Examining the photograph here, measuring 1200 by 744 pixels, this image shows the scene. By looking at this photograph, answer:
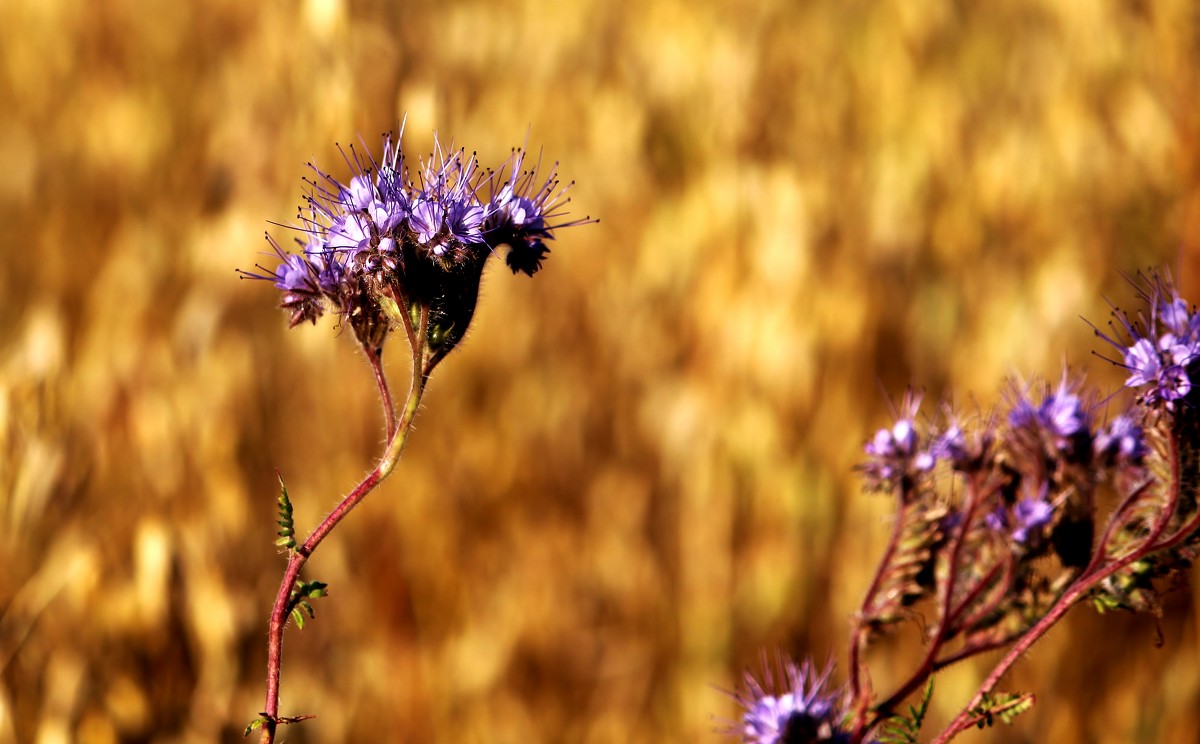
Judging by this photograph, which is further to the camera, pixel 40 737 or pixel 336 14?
pixel 336 14

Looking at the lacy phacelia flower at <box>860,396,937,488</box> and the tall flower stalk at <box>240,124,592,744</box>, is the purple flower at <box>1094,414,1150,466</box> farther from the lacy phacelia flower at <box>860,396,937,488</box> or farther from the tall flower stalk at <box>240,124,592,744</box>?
the tall flower stalk at <box>240,124,592,744</box>

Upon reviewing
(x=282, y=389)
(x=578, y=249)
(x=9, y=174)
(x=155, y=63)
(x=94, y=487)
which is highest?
(x=155, y=63)

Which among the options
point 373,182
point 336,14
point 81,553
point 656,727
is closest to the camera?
point 373,182

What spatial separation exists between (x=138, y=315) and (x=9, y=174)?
135 centimetres

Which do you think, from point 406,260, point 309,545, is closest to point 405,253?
point 406,260

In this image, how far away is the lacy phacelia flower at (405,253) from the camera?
3.38 ft

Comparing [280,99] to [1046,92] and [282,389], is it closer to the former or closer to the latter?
[282,389]

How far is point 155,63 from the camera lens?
4.04 metres

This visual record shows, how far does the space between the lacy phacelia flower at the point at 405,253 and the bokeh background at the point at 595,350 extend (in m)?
0.90

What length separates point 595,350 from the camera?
3.14 metres

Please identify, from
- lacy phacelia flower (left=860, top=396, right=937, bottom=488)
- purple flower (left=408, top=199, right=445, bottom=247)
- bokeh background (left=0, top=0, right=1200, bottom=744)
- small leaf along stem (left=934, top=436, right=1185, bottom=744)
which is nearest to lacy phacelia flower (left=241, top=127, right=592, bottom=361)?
purple flower (left=408, top=199, right=445, bottom=247)

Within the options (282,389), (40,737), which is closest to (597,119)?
(282,389)

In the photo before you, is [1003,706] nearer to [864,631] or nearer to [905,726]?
[905,726]

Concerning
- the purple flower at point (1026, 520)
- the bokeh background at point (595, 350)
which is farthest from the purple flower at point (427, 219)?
the bokeh background at point (595, 350)
